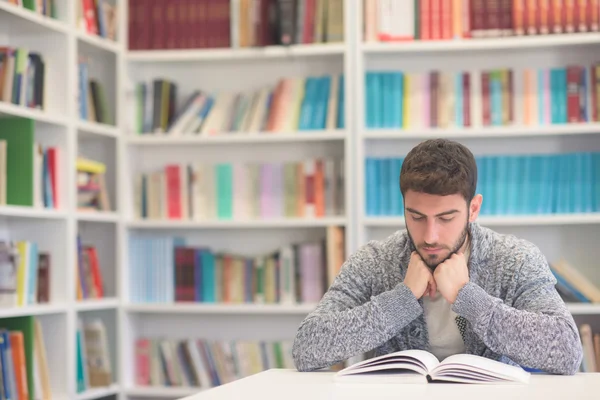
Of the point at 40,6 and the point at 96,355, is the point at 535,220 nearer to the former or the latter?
the point at 96,355

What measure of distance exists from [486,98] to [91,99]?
1.73 meters

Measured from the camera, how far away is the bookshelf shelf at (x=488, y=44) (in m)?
3.87

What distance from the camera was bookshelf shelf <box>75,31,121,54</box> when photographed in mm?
3867

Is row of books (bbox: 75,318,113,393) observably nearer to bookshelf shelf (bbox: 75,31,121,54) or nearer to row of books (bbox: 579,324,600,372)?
bookshelf shelf (bbox: 75,31,121,54)

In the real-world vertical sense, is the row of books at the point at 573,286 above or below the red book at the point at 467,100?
below

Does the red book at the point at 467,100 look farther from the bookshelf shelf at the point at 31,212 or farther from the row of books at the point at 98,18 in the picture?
the bookshelf shelf at the point at 31,212

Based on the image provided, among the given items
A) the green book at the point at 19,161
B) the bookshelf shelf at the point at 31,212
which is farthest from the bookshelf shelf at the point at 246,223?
the green book at the point at 19,161

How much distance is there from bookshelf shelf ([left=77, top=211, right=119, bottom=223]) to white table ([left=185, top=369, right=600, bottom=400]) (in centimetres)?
203

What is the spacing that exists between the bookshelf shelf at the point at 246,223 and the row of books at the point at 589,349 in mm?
1103

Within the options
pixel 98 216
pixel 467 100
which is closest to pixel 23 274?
pixel 98 216

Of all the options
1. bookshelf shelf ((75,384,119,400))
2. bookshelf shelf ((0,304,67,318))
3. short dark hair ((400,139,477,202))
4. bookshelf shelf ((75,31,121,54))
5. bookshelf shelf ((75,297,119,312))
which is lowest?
bookshelf shelf ((75,384,119,400))

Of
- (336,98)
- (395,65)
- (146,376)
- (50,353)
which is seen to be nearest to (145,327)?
(146,376)

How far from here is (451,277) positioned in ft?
7.20

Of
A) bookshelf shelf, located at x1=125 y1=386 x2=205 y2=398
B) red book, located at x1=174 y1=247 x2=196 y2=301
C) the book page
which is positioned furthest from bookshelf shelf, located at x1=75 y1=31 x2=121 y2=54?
the book page
